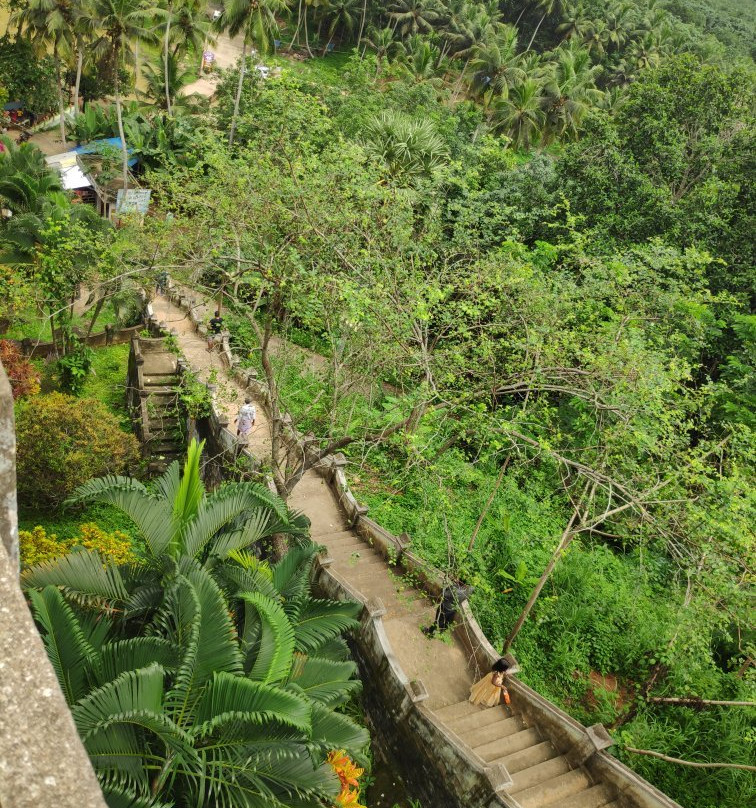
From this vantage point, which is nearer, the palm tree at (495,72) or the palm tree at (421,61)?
the palm tree at (495,72)

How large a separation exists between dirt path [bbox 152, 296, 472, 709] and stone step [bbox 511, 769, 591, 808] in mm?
1812

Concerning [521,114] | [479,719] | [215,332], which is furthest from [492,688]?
[521,114]

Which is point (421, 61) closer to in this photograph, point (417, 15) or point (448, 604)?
point (417, 15)

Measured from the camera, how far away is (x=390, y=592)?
1268 centimetres

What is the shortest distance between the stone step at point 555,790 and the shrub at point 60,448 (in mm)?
11352

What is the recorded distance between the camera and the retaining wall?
930cm

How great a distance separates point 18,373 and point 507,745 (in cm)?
1470

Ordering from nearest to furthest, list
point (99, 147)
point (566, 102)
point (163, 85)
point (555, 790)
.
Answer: point (555, 790), point (99, 147), point (566, 102), point (163, 85)

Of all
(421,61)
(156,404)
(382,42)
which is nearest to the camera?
(156,404)

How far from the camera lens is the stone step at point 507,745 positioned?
33.1 feet

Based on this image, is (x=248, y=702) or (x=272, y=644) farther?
(x=272, y=644)

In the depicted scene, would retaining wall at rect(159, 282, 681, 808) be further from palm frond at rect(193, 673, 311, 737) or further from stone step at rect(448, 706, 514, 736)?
palm frond at rect(193, 673, 311, 737)

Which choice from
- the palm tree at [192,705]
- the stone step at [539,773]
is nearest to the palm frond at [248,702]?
the palm tree at [192,705]

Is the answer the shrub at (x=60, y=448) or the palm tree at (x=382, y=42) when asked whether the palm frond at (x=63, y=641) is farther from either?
the palm tree at (x=382, y=42)
